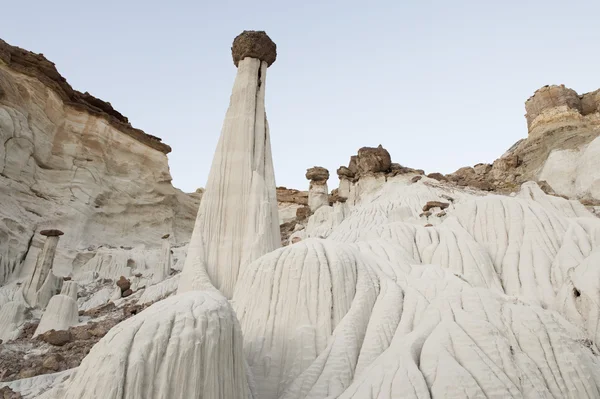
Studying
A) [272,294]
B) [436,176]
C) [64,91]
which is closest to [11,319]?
[272,294]

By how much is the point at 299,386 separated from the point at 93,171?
31965 mm

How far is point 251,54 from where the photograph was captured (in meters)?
17.8

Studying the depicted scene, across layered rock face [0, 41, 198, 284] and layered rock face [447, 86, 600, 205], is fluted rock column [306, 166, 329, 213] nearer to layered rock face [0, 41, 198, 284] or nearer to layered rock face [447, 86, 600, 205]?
layered rock face [447, 86, 600, 205]

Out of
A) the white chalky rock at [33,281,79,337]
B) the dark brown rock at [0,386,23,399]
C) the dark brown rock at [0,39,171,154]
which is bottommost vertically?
the dark brown rock at [0,386,23,399]

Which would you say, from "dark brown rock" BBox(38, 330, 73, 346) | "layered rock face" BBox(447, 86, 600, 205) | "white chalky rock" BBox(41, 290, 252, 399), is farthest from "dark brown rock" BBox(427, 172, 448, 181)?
"white chalky rock" BBox(41, 290, 252, 399)

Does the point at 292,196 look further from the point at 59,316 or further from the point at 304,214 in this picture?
the point at 59,316

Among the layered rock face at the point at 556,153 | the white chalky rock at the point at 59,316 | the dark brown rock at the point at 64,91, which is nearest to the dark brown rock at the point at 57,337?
the white chalky rock at the point at 59,316

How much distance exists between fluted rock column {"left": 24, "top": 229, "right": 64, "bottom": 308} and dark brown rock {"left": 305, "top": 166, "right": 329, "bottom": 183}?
2728cm

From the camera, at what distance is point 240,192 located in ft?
49.6

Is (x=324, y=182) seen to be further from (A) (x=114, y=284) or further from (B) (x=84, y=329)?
(B) (x=84, y=329)

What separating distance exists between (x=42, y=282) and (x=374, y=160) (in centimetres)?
2853

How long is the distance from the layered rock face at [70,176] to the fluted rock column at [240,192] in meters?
13.7

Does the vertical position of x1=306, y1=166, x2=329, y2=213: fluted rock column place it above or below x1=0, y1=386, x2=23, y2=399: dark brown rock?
above

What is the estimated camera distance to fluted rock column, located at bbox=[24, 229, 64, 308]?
17.8 metres
